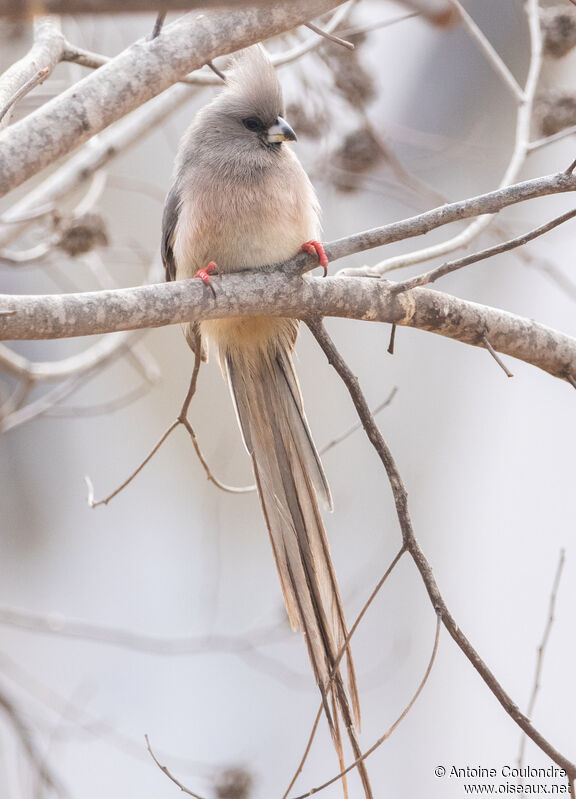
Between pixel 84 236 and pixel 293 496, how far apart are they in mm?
1249

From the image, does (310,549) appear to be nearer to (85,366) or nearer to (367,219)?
(85,366)

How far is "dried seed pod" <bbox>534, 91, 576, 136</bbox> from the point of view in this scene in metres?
2.89

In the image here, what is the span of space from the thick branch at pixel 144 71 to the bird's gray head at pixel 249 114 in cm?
57

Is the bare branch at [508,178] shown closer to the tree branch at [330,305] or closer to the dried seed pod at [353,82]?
the tree branch at [330,305]

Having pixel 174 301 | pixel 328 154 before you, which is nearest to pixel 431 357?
pixel 328 154

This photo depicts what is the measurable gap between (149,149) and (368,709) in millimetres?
4453

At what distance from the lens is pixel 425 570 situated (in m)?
1.95

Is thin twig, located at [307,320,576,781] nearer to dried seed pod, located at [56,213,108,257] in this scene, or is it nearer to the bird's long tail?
the bird's long tail

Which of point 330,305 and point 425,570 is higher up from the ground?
point 330,305

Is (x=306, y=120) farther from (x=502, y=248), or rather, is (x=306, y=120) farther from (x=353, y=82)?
(x=502, y=248)

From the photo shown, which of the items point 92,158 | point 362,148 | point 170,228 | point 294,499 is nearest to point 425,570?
point 294,499

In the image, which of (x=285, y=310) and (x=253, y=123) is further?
(x=253, y=123)

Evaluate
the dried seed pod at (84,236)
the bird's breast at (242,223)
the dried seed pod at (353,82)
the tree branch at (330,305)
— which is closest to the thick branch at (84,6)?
the tree branch at (330,305)

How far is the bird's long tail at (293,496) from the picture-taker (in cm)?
213
